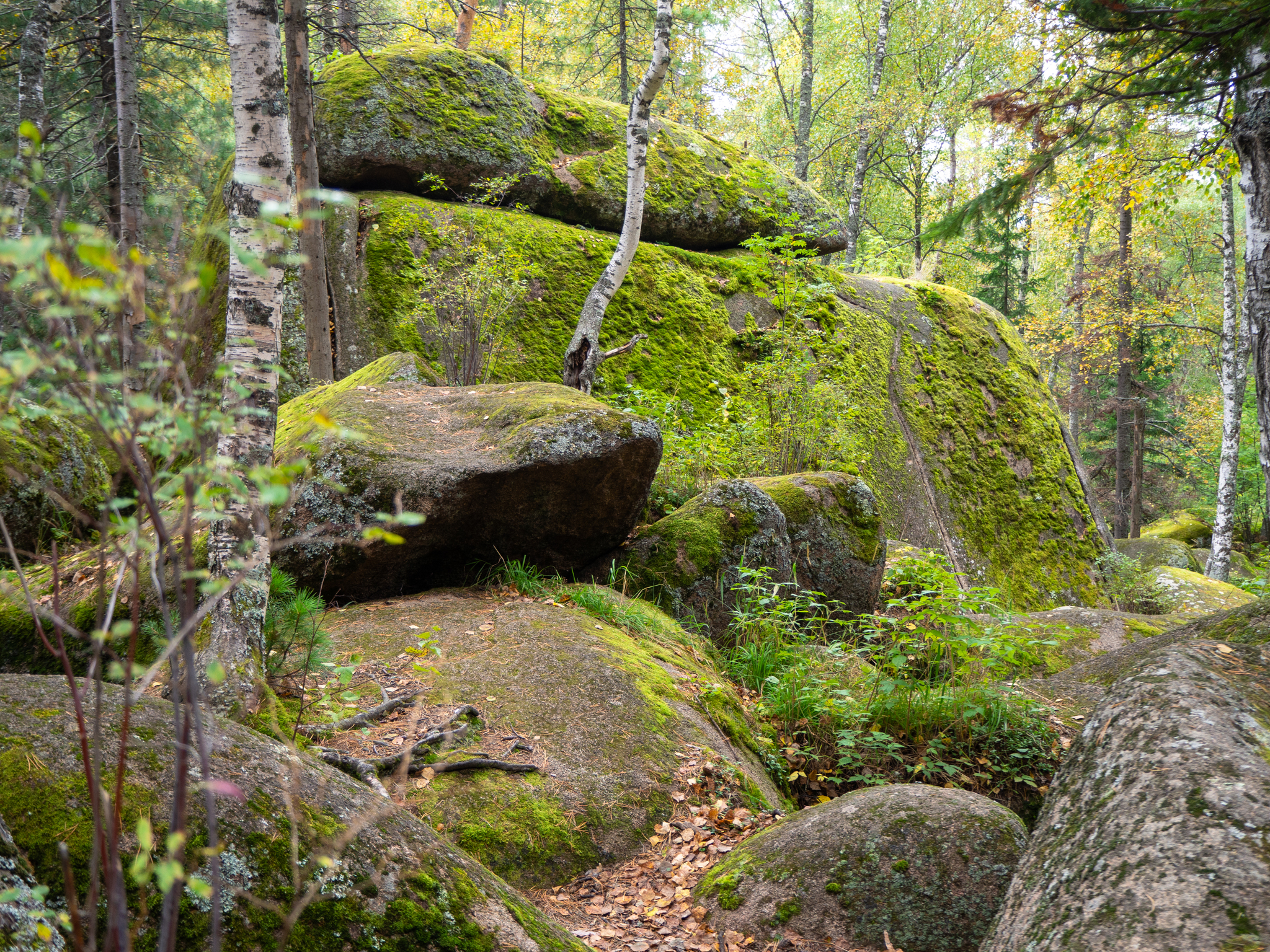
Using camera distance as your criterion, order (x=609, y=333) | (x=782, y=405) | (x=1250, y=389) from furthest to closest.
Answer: (x=1250, y=389) < (x=609, y=333) < (x=782, y=405)

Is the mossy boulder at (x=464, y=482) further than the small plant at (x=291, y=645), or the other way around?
the mossy boulder at (x=464, y=482)

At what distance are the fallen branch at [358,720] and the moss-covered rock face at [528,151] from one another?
19.6ft

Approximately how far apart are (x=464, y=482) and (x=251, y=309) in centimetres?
202

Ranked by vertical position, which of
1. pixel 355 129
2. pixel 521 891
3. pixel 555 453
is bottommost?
pixel 521 891

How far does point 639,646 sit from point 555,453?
1382 millimetres

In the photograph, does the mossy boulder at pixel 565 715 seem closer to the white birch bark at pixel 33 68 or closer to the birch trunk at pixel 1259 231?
the birch trunk at pixel 1259 231

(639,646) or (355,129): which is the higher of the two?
(355,129)

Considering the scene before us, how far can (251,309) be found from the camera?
10.6ft

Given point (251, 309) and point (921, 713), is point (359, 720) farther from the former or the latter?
point (921, 713)

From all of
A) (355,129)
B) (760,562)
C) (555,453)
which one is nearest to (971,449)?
(760,562)

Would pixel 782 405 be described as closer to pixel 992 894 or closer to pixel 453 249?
pixel 453 249

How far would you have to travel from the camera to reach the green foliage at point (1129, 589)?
11273mm

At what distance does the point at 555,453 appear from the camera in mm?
5141

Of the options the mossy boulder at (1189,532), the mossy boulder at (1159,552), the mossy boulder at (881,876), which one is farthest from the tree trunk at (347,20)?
the mossy boulder at (1189,532)
